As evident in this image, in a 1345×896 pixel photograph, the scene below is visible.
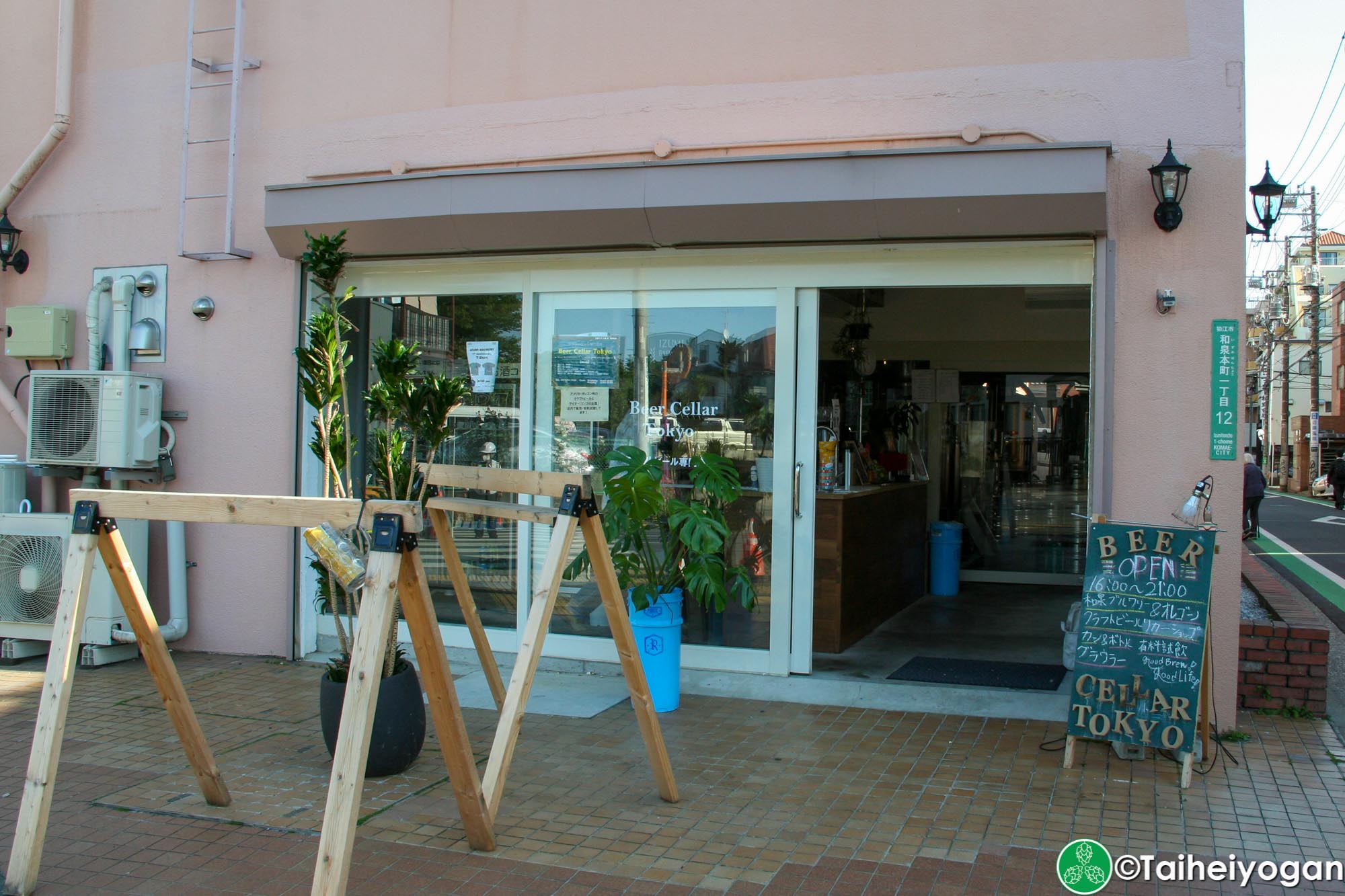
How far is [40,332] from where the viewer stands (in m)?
7.75

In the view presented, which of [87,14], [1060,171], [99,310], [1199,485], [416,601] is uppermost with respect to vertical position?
[87,14]

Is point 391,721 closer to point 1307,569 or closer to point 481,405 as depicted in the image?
point 481,405

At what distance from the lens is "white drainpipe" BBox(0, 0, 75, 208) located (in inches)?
305

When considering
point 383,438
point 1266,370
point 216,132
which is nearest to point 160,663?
point 383,438

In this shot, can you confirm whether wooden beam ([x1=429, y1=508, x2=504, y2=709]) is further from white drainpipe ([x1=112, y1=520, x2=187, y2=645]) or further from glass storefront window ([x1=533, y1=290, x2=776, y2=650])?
white drainpipe ([x1=112, y1=520, x2=187, y2=645])

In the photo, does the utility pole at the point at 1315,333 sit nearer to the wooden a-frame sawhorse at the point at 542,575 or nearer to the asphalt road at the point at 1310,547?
the asphalt road at the point at 1310,547

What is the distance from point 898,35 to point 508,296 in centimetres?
295

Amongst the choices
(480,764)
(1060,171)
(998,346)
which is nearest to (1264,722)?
(1060,171)

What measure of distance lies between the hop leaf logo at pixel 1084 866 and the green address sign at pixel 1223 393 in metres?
2.43

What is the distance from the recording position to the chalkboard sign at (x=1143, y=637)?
507cm

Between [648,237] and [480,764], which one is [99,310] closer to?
[648,237]

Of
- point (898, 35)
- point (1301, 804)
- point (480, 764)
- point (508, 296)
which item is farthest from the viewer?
point (508, 296)

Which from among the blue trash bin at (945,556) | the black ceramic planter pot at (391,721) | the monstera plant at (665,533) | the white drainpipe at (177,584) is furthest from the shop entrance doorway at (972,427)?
the white drainpipe at (177,584)

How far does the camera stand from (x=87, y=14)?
791 centimetres
